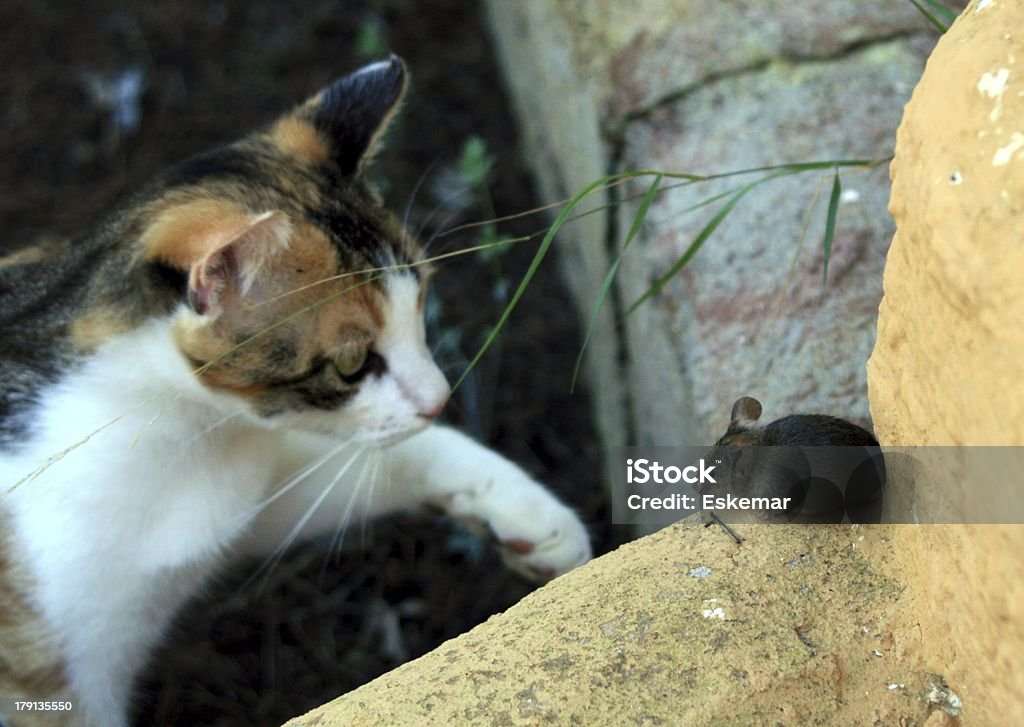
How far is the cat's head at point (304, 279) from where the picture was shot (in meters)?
1.44

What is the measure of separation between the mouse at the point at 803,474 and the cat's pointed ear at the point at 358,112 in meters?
0.83

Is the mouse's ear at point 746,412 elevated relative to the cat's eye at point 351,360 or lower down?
lower down

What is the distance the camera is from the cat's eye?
1563 millimetres

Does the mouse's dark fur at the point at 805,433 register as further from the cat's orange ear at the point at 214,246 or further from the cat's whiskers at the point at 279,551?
the cat's whiskers at the point at 279,551

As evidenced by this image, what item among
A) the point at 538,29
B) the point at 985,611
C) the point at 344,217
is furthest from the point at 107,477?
the point at 538,29

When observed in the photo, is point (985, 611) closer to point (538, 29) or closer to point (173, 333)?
point (173, 333)

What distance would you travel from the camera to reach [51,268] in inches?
69.2

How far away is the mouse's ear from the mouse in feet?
0.12

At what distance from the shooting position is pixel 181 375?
1532 mm

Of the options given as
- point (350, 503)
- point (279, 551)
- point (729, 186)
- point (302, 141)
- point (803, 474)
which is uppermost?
point (302, 141)

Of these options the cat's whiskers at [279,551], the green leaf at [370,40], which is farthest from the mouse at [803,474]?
the green leaf at [370,40]

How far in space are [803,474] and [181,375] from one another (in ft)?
2.90

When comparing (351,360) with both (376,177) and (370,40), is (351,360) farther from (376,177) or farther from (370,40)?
(370,40)

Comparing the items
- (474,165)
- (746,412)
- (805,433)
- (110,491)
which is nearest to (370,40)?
(474,165)
